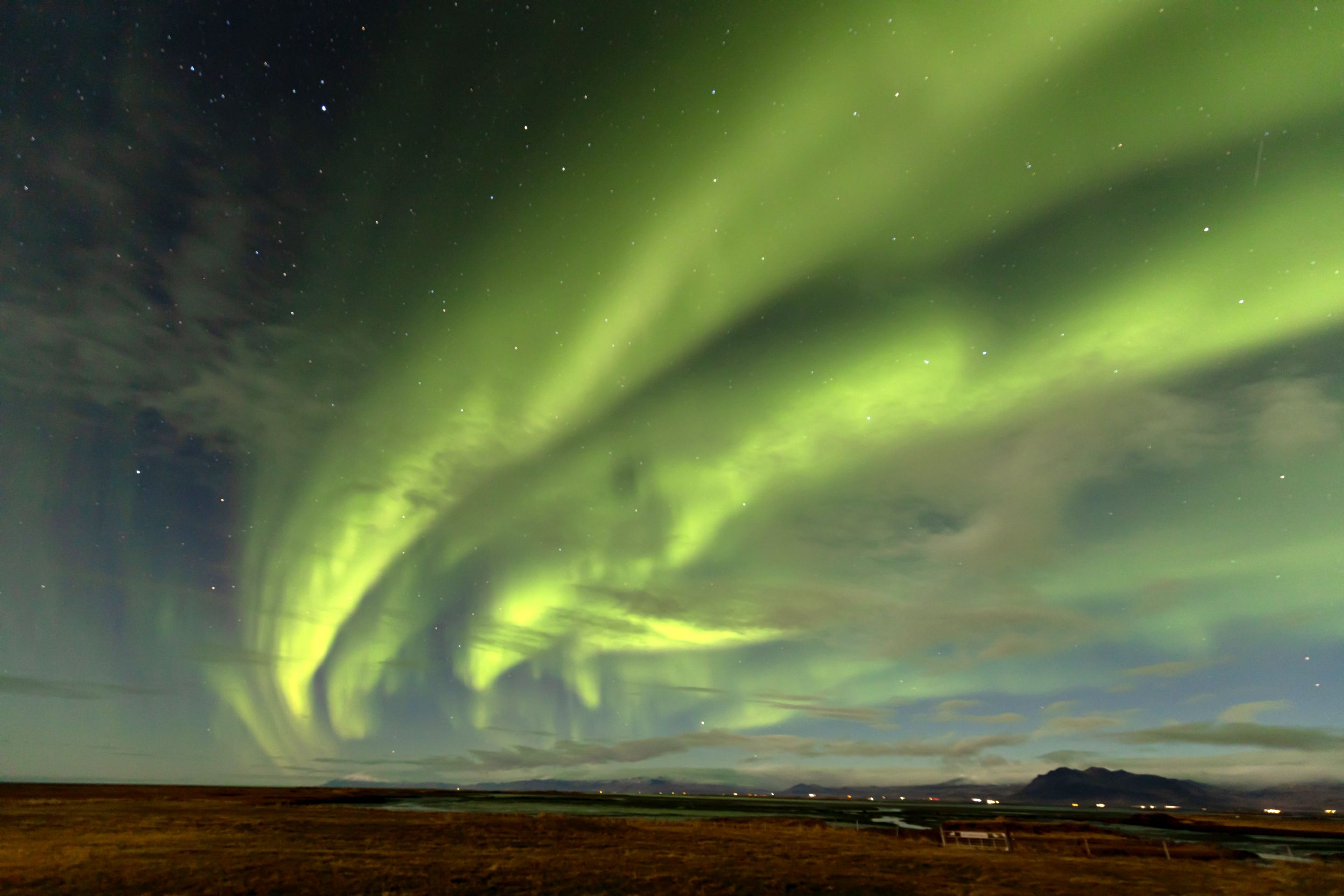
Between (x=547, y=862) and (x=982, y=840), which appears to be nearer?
(x=547, y=862)

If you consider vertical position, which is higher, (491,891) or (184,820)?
(491,891)

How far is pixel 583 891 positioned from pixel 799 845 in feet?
81.9

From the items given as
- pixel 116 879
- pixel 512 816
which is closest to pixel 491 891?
pixel 116 879

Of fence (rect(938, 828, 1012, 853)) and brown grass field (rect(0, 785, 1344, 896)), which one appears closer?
brown grass field (rect(0, 785, 1344, 896))

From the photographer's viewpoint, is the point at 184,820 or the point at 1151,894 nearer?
the point at 1151,894

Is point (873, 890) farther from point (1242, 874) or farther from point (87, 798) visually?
point (87, 798)

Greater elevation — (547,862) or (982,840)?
(547,862)

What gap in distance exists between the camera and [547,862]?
32.8 metres

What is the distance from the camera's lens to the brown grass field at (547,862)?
2586 cm

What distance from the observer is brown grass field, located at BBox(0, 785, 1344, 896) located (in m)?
25.9

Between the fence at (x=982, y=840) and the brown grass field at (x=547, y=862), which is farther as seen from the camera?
the fence at (x=982, y=840)

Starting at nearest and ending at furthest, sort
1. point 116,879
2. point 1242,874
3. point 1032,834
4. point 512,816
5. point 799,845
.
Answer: point 116,879 → point 1242,874 → point 799,845 → point 1032,834 → point 512,816

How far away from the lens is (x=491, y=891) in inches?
975

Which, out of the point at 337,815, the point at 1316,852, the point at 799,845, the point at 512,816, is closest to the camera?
the point at 799,845
